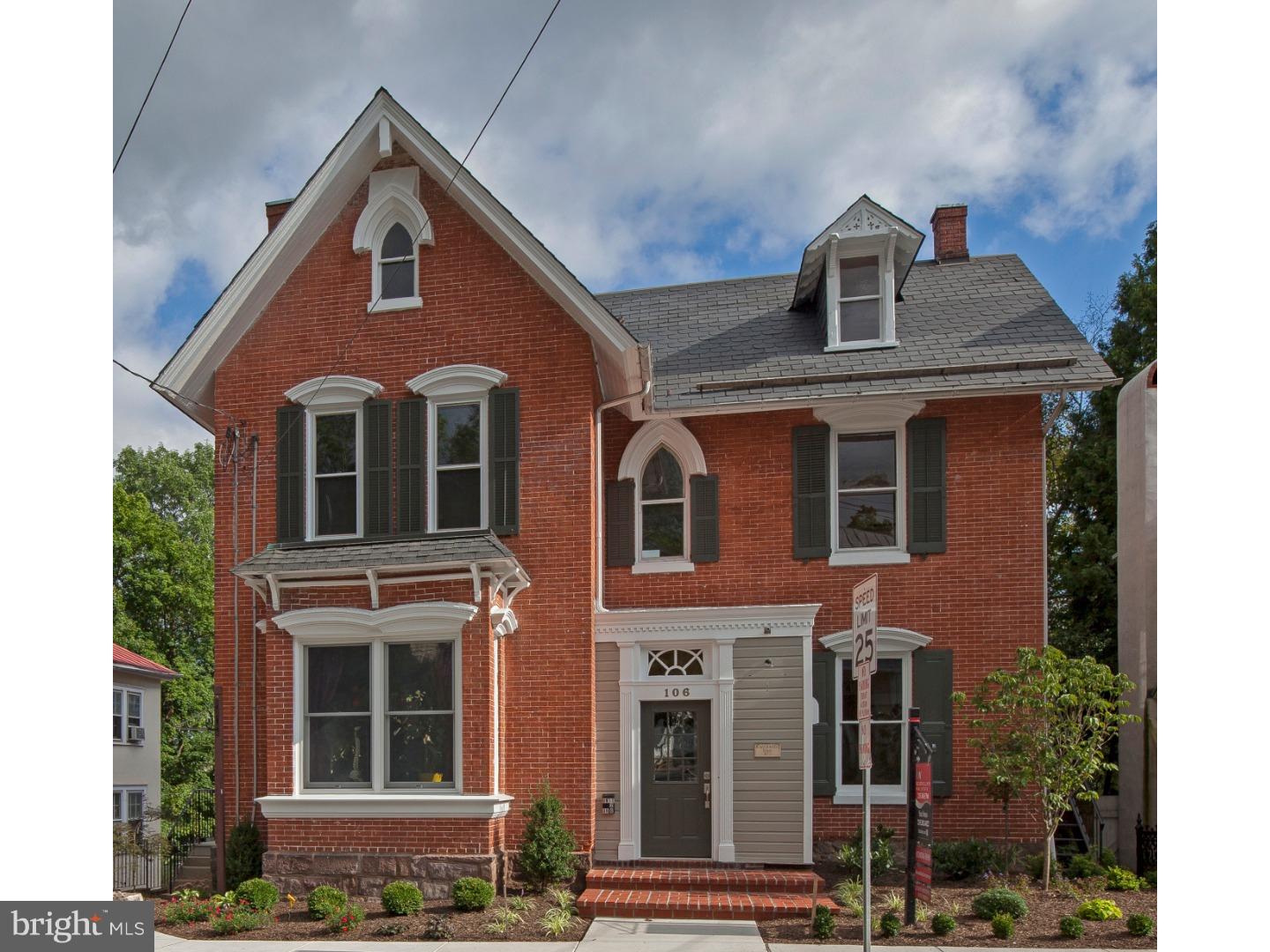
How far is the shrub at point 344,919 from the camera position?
34.0 ft

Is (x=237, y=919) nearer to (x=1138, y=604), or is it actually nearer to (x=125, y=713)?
(x=1138, y=604)

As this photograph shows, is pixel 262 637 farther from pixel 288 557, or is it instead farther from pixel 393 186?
pixel 393 186

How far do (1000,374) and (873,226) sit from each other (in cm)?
261

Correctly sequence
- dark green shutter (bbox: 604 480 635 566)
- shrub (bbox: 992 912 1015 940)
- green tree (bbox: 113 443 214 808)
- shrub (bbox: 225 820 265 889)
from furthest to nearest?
green tree (bbox: 113 443 214 808)
dark green shutter (bbox: 604 480 635 566)
shrub (bbox: 225 820 265 889)
shrub (bbox: 992 912 1015 940)

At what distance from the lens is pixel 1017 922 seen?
10.1m

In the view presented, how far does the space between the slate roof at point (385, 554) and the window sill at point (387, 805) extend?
2.53 meters

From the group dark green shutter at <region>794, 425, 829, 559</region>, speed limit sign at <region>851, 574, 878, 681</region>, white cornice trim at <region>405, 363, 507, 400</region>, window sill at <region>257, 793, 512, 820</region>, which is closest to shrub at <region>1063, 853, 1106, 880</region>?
dark green shutter at <region>794, 425, 829, 559</region>

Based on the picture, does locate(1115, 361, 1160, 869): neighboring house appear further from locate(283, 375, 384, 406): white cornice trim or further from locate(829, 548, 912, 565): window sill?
locate(283, 375, 384, 406): white cornice trim

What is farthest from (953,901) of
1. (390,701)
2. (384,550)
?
(384,550)

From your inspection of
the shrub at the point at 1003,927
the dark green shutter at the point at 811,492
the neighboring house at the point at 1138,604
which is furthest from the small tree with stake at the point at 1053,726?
the dark green shutter at the point at 811,492

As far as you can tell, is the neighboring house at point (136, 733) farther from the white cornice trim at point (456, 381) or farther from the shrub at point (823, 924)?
the shrub at point (823, 924)

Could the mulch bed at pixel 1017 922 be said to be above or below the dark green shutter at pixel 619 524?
below

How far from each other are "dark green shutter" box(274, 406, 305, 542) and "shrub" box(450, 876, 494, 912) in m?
4.63

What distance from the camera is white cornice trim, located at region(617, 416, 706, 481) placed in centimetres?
1345
